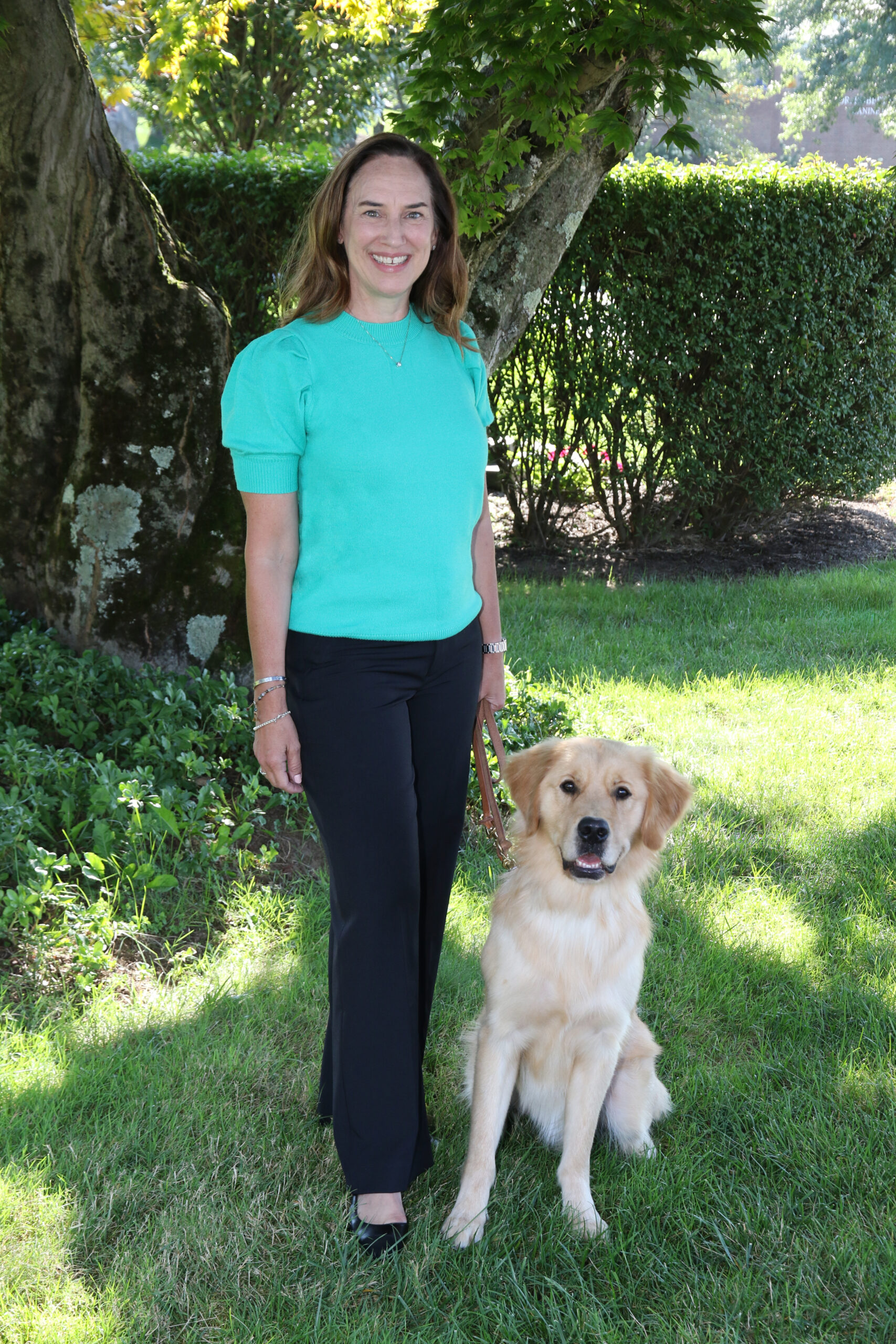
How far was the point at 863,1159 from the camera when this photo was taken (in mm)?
2672

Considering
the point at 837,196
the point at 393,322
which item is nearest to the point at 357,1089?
the point at 393,322

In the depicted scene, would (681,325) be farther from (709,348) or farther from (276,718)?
(276,718)

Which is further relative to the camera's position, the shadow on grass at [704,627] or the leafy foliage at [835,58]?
the leafy foliage at [835,58]

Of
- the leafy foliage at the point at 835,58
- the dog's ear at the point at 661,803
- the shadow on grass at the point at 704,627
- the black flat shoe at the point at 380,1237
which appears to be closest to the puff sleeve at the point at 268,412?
the dog's ear at the point at 661,803

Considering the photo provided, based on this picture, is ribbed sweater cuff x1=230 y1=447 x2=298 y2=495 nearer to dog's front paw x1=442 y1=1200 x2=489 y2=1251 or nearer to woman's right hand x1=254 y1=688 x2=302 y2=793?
woman's right hand x1=254 y1=688 x2=302 y2=793

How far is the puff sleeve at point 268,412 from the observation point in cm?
218

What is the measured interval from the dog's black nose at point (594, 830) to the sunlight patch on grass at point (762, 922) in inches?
58.5

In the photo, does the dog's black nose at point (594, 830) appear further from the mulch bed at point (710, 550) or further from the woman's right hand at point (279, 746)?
the mulch bed at point (710, 550)

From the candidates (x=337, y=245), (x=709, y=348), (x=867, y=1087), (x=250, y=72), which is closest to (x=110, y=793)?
(x=337, y=245)

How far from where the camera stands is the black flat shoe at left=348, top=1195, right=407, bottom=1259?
238cm

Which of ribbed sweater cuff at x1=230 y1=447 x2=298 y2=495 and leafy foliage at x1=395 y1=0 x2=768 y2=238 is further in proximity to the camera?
leafy foliage at x1=395 y1=0 x2=768 y2=238

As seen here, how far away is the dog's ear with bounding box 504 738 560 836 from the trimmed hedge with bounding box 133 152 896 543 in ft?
17.9

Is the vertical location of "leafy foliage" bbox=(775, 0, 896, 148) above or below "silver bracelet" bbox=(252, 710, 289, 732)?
above

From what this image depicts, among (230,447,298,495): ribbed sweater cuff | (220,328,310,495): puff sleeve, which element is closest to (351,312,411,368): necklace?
(220,328,310,495): puff sleeve
